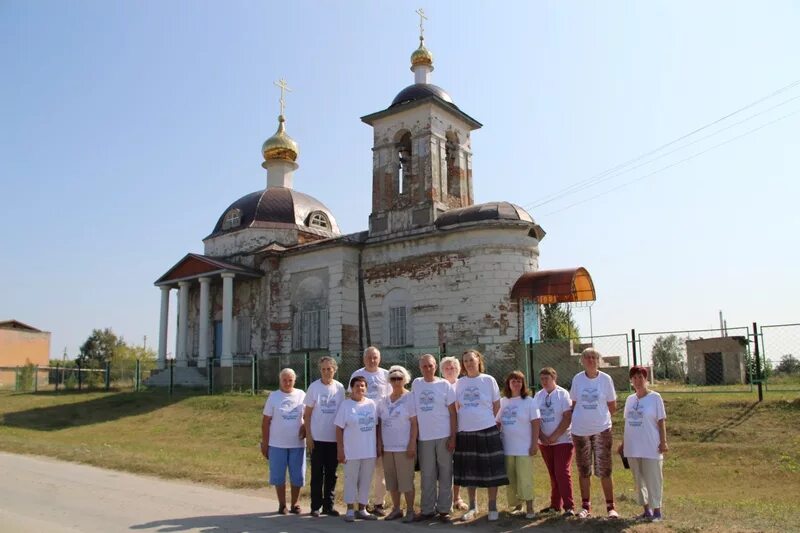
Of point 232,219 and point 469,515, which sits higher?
point 232,219

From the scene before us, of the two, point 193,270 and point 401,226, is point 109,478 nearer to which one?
point 401,226

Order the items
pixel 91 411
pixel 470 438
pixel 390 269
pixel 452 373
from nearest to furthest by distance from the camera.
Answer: pixel 470 438 → pixel 452 373 → pixel 91 411 → pixel 390 269

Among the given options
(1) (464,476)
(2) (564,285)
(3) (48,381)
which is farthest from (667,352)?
(3) (48,381)

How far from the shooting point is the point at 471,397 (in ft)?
22.2

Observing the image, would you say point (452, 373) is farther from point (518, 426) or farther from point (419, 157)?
point (419, 157)

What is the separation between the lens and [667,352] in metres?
24.9

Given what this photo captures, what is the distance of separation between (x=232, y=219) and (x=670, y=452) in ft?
72.2

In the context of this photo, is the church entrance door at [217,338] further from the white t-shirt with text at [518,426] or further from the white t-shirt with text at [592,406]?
the white t-shirt with text at [592,406]

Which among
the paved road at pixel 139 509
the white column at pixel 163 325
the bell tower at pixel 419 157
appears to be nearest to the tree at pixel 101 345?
the white column at pixel 163 325

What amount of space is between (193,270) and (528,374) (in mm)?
15829

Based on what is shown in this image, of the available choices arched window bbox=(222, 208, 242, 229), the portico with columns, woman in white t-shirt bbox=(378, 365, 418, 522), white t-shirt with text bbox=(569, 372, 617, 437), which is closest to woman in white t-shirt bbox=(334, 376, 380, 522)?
woman in white t-shirt bbox=(378, 365, 418, 522)

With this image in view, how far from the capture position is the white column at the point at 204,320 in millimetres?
26000

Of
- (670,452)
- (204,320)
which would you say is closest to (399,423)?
(670,452)

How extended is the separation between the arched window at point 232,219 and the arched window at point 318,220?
3.04 meters
